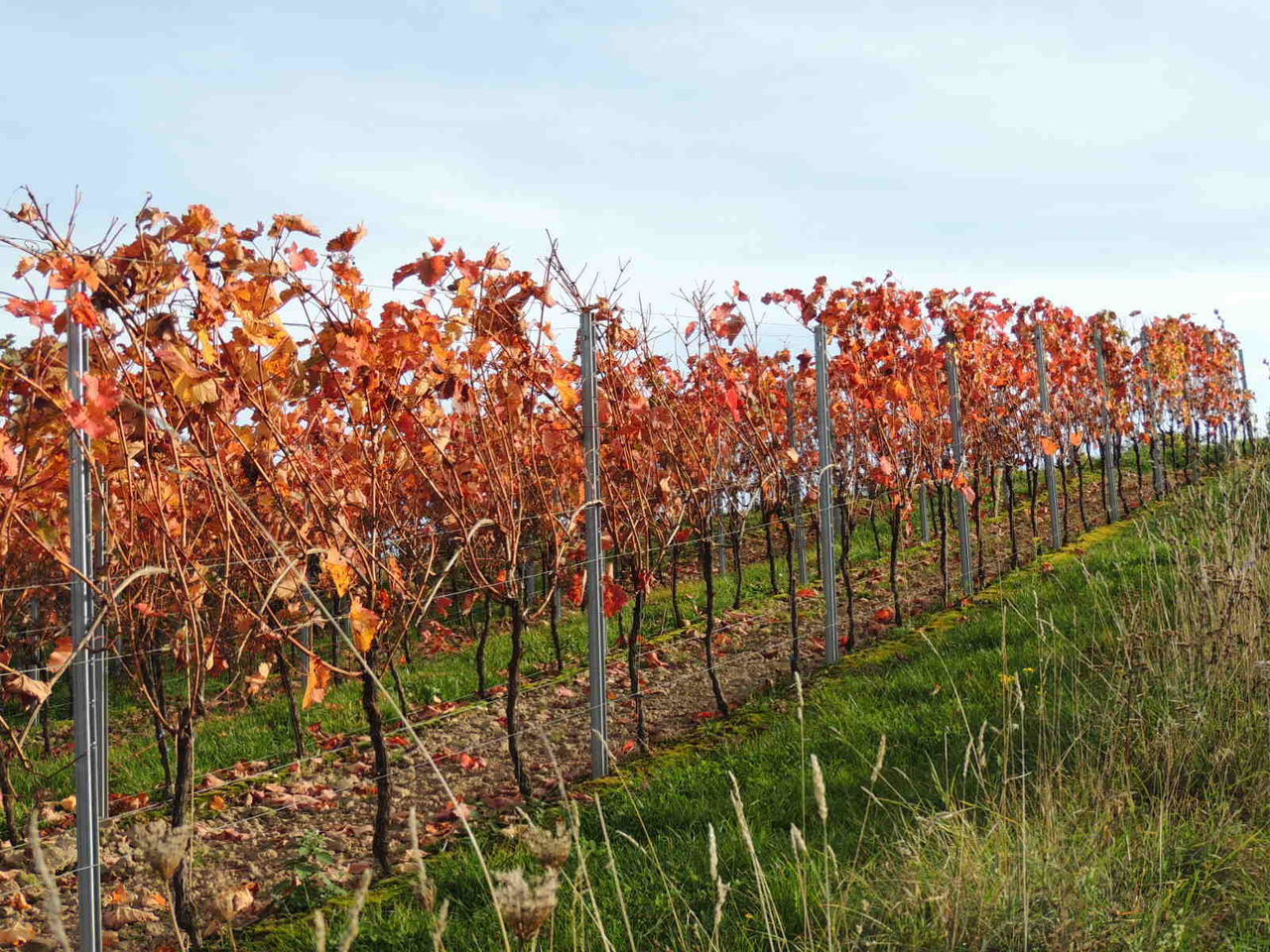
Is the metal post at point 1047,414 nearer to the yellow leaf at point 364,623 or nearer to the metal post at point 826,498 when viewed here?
the metal post at point 826,498

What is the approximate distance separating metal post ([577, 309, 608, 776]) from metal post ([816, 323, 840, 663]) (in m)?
1.97

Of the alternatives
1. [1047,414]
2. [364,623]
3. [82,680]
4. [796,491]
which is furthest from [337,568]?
[1047,414]

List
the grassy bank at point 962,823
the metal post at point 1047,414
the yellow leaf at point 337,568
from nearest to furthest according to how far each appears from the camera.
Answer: the grassy bank at point 962,823 < the yellow leaf at point 337,568 < the metal post at point 1047,414

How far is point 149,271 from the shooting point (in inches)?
136

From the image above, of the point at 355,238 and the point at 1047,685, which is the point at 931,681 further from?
the point at 355,238

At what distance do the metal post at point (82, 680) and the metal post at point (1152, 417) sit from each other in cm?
1279

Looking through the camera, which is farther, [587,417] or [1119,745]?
[587,417]

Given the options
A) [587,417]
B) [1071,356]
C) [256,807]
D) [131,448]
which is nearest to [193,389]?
[131,448]

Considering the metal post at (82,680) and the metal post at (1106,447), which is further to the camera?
the metal post at (1106,447)

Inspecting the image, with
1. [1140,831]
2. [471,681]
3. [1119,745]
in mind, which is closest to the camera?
[1140,831]

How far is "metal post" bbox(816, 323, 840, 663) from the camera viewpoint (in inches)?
250

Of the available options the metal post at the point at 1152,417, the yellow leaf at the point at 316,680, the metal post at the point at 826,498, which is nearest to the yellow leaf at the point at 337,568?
the yellow leaf at the point at 316,680

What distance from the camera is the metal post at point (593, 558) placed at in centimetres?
459

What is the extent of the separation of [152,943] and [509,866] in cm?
134
